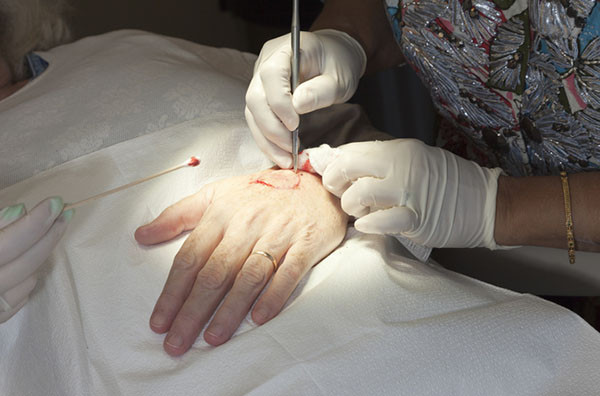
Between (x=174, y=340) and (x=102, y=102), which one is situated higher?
(x=102, y=102)

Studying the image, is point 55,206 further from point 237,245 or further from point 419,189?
point 419,189

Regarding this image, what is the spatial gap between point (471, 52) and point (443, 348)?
71cm

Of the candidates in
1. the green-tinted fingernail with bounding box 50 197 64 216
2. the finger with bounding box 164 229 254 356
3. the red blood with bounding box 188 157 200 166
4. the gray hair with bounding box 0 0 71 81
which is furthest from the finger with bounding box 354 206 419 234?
the gray hair with bounding box 0 0 71 81

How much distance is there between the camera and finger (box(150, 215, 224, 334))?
3.62 feet

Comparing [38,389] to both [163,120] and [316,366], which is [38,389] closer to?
[316,366]

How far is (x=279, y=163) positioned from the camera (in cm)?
143

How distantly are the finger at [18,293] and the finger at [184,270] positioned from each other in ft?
0.77

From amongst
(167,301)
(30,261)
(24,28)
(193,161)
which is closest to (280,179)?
(193,161)

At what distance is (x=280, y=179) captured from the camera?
1.41 meters

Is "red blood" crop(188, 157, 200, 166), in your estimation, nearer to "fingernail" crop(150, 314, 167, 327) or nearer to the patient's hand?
the patient's hand

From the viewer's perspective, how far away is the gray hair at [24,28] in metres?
1.89

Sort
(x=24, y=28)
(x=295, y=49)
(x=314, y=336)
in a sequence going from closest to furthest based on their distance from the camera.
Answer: (x=314, y=336)
(x=295, y=49)
(x=24, y=28)

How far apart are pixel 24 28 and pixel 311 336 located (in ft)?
4.98

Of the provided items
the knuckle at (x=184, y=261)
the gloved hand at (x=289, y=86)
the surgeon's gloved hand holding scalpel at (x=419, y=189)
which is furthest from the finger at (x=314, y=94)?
the knuckle at (x=184, y=261)
